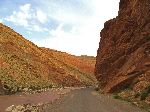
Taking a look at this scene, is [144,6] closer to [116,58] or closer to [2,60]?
[116,58]

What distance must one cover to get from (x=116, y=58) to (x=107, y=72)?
16.5ft

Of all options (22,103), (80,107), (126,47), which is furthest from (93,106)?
(126,47)

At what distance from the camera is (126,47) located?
55906 mm

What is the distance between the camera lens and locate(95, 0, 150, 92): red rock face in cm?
4562

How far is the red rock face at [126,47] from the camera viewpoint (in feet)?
150

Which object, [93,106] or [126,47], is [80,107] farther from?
[126,47]

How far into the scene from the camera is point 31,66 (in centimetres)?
11219

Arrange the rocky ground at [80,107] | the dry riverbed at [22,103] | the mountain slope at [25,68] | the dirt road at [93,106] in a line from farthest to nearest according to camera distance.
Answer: the mountain slope at [25,68] < the dry riverbed at [22,103] < the rocky ground at [80,107] < the dirt road at [93,106]

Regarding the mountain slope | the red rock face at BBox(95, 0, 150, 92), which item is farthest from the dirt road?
the mountain slope

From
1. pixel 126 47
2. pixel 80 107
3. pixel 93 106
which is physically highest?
pixel 126 47

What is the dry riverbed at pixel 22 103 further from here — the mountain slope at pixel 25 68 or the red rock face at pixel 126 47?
the mountain slope at pixel 25 68

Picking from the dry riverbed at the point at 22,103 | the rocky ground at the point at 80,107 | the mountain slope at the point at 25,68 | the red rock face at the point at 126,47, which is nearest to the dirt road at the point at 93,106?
the rocky ground at the point at 80,107

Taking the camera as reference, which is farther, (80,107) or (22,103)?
(22,103)

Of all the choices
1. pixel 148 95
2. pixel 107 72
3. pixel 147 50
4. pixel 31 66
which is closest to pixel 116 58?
pixel 107 72
